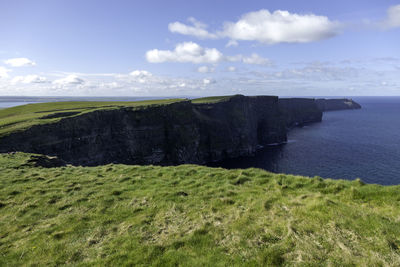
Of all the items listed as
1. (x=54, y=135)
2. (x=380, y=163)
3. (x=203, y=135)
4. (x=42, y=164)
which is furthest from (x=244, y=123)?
(x=42, y=164)

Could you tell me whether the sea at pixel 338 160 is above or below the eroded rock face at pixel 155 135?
below

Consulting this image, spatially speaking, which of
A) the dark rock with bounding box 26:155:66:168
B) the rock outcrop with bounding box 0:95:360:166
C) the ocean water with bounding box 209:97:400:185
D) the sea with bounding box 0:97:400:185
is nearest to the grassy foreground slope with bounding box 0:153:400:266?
the dark rock with bounding box 26:155:66:168

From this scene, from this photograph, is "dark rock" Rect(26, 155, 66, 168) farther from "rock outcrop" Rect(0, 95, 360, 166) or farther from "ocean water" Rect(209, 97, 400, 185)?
"ocean water" Rect(209, 97, 400, 185)

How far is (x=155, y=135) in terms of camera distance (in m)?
77.1

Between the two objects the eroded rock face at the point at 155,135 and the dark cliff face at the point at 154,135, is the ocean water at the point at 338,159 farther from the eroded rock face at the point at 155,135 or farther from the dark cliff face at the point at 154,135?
the dark cliff face at the point at 154,135

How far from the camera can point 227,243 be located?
9586mm

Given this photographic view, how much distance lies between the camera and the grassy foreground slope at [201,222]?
864 cm

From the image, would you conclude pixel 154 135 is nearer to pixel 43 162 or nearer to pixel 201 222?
pixel 43 162

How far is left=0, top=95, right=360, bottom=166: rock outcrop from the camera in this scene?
5178 centimetres

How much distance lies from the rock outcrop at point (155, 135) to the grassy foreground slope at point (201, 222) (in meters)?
38.4

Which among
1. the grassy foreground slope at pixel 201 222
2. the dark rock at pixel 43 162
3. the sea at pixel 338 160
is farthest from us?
the sea at pixel 338 160

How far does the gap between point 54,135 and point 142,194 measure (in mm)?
47363

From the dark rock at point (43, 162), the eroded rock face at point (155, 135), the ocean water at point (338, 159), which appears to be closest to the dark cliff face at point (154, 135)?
the eroded rock face at point (155, 135)

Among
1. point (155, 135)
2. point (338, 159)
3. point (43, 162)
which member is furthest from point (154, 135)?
point (338, 159)
